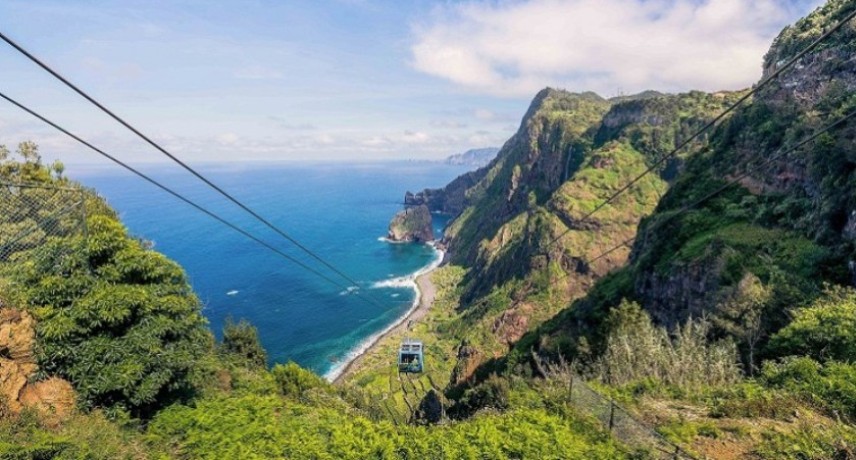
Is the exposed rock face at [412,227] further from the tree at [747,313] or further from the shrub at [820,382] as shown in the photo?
the shrub at [820,382]

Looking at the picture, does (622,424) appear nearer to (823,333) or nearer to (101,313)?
(823,333)

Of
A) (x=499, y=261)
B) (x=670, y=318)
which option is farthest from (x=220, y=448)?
(x=499, y=261)

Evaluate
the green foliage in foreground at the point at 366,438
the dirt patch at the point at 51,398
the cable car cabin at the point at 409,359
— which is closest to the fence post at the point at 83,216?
the dirt patch at the point at 51,398

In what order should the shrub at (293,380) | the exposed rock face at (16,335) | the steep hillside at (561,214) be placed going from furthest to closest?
the steep hillside at (561,214)
the shrub at (293,380)
the exposed rock face at (16,335)

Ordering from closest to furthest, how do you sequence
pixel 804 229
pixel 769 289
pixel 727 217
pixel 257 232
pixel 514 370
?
pixel 769 289 → pixel 804 229 → pixel 727 217 → pixel 514 370 → pixel 257 232

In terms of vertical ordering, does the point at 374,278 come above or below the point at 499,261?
below

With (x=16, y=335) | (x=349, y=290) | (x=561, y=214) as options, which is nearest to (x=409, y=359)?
(x=561, y=214)

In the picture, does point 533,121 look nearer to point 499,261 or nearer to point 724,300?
point 499,261
